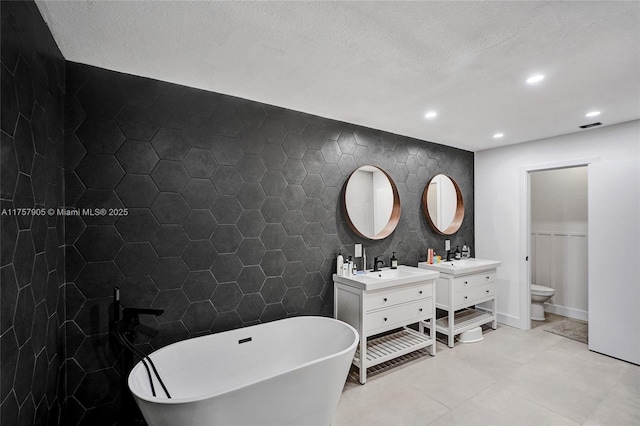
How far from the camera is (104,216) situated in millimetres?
2016

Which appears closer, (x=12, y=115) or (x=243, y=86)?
(x=12, y=115)

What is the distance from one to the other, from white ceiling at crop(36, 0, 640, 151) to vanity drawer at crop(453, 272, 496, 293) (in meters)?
1.90

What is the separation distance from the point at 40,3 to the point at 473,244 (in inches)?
194

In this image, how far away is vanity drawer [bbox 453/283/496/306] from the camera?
3472 mm

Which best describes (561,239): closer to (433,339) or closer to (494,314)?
(494,314)

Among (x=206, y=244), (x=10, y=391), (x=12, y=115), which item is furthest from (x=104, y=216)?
(x=10, y=391)

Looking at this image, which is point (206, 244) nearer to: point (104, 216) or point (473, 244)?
point (104, 216)

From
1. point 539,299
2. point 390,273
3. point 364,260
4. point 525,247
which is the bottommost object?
point 539,299

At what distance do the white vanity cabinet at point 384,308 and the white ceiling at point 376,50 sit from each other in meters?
1.61

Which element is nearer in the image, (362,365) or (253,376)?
(253,376)

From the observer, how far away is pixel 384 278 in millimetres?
2980

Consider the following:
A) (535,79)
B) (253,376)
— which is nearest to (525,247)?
(535,79)

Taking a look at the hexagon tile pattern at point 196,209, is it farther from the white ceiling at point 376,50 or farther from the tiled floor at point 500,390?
the tiled floor at point 500,390

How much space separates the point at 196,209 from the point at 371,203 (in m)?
1.85
